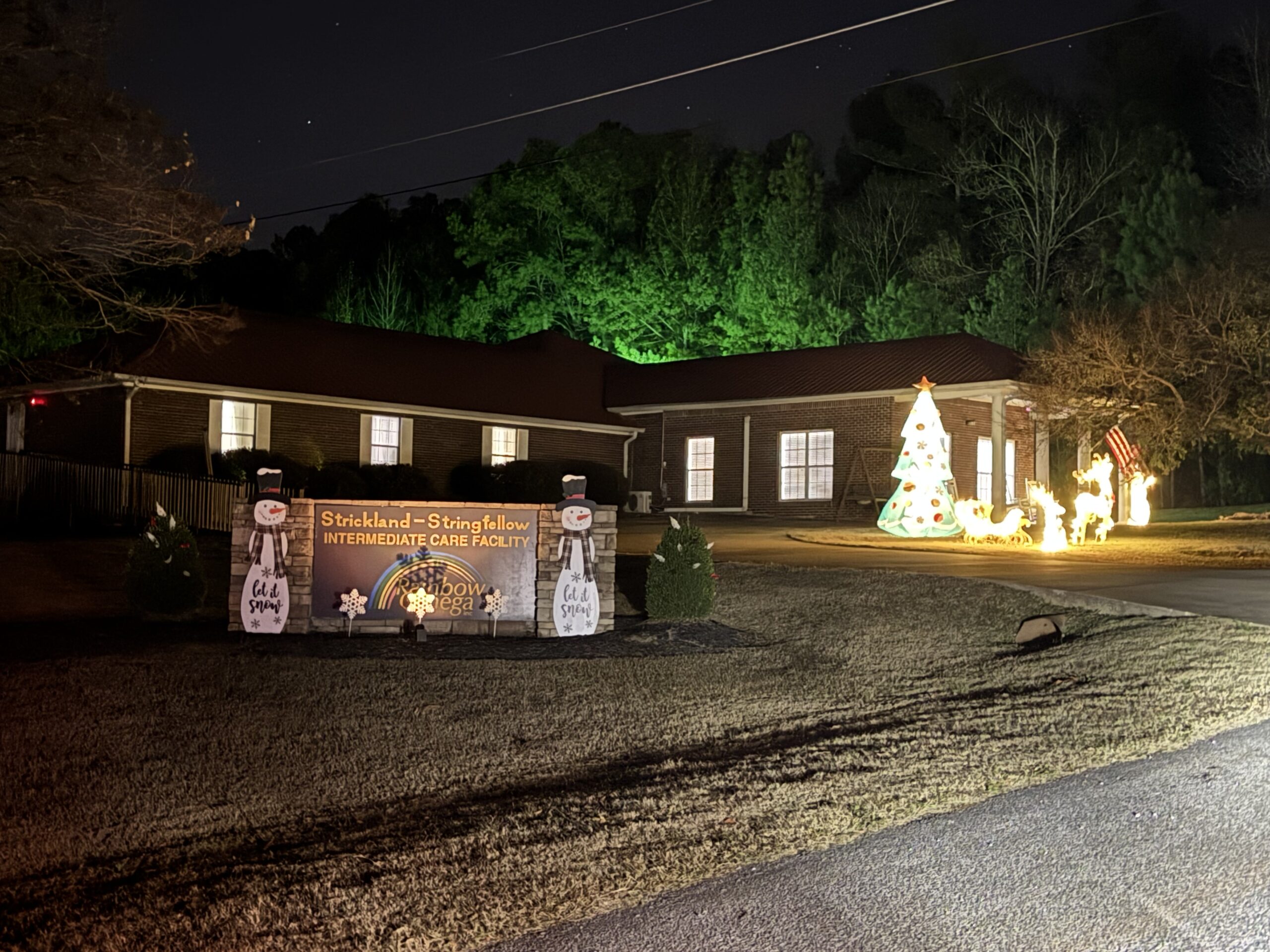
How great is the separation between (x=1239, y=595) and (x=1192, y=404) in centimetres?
1016

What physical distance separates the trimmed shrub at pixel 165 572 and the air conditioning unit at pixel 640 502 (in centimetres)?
2023

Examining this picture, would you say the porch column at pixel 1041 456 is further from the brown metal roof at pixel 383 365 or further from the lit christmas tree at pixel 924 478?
the brown metal roof at pixel 383 365

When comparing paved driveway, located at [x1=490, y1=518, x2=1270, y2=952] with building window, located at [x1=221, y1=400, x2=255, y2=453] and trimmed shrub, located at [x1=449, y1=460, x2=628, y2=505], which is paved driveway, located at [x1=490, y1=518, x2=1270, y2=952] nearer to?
trimmed shrub, located at [x1=449, y1=460, x2=628, y2=505]

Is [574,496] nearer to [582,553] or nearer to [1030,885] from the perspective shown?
[582,553]

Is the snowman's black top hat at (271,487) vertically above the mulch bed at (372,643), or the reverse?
the snowman's black top hat at (271,487)

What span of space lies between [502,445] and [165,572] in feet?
61.5

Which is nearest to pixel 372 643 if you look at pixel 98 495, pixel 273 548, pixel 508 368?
pixel 273 548

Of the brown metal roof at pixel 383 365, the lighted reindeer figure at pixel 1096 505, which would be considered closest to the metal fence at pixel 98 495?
the brown metal roof at pixel 383 365

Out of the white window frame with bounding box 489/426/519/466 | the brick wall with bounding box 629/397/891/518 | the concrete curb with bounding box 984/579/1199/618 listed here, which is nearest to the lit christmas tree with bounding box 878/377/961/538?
the brick wall with bounding box 629/397/891/518

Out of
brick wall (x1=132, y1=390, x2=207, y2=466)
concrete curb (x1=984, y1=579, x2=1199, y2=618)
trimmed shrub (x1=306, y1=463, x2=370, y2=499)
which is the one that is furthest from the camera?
trimmed shrub (x1=306, y1=463, x2=370, y2=499)

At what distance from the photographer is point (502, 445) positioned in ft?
105

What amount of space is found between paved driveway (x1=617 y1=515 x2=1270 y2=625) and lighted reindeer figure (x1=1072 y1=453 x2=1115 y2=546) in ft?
10.9

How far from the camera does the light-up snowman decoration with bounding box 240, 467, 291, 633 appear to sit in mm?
12359

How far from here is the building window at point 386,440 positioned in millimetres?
29391
